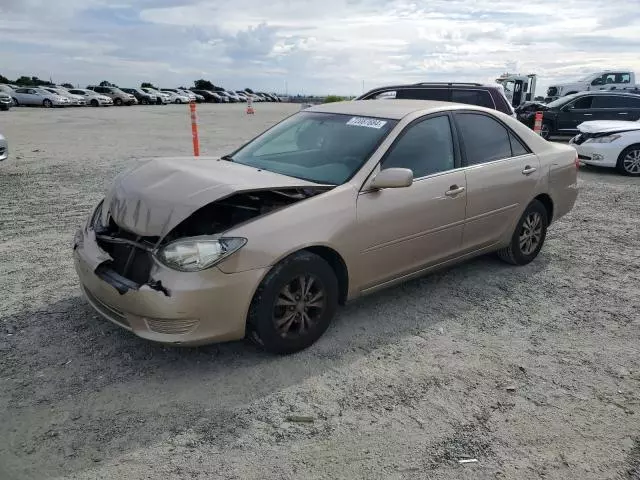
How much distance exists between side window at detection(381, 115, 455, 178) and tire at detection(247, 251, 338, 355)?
1014 mm

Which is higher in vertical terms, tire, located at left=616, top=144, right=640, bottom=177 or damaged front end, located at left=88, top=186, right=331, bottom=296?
damaged front end, located at left=88, top=186, right=331, bottom=296

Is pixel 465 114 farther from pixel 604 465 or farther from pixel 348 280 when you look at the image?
pixel 604 465

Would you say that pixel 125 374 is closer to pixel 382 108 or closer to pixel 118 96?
pixel 382 108

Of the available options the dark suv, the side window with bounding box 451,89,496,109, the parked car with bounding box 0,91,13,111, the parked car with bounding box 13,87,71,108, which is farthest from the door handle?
the parked car with bounding box 13,87,71,108

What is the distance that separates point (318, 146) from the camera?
4.36 m

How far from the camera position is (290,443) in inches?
109

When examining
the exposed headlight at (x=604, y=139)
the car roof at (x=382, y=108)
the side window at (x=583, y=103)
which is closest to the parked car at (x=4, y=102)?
the side window at (x=583, y=103)

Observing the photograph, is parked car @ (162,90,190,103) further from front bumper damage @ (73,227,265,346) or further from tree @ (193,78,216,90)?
front bumper damage @ (73,227,265,346)

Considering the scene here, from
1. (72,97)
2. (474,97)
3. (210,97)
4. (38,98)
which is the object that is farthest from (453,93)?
(210,97)

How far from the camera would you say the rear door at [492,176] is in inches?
182

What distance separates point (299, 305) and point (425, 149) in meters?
1.70

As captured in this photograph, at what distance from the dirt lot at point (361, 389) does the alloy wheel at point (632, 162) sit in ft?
23.7

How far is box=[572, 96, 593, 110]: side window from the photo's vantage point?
16.9m

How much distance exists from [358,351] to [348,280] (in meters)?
0.49
